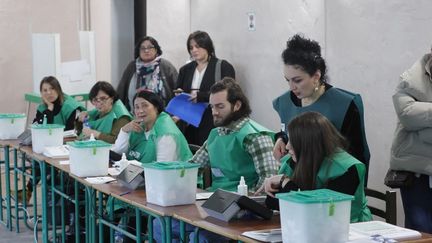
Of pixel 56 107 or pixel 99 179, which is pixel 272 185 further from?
pixel 56 107

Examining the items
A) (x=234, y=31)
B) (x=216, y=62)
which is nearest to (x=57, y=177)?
(x=216, y=62)

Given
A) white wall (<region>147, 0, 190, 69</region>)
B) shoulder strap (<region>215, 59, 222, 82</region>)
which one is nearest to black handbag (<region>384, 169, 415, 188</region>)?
shoulder strap (<region>215, 59, 222, 82</region>)

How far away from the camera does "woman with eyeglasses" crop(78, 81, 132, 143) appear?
5.21 m

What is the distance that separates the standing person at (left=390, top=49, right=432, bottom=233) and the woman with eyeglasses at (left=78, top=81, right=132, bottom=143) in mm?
2238

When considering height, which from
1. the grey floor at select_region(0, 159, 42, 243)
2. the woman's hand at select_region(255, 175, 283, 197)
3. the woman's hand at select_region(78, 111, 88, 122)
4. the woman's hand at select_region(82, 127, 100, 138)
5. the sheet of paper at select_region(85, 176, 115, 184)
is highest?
the woman's hand at select_region(255, 175, 283, 197)

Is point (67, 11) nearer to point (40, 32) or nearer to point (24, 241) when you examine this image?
point (40, 32)

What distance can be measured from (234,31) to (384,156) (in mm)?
2175

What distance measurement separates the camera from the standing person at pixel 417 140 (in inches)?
138

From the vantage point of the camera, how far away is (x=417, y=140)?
356cm

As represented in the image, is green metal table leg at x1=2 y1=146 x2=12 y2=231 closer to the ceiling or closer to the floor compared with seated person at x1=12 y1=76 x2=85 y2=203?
closer to the floor

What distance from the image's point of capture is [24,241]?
5.44 metres

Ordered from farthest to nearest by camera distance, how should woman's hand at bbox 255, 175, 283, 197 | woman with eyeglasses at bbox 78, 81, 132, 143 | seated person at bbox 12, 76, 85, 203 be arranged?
seated person at bbox 12, 76, 85, 203
woman with eyeglasses at bbox 78, 81, 132, 143
woman's hand at bbox 255, 175, 283, 197

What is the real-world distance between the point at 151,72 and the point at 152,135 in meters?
1.73

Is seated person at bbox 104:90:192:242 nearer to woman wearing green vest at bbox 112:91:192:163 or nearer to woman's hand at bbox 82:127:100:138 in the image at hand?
woman wearing green vest at bbox 112:91:192:163
